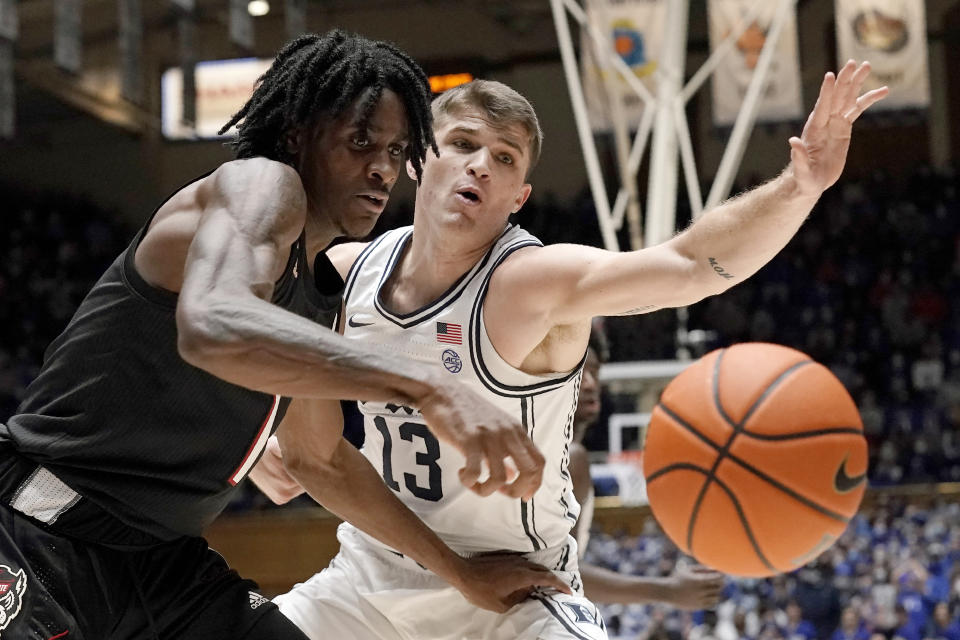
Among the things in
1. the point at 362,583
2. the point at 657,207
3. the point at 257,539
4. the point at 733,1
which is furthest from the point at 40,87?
the point at 362,583

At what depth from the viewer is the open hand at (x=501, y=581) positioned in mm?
3035

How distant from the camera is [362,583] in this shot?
10.8 feet

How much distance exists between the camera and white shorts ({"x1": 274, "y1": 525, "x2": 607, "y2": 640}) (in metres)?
3.06

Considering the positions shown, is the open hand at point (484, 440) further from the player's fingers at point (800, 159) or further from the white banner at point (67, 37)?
the white banner at point (67, 37)

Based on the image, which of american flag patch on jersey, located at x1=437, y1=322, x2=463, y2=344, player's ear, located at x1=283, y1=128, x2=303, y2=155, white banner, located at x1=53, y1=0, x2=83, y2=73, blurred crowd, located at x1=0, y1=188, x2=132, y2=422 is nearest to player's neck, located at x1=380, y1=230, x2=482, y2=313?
american flag patch on jersey, located at x1=437, y1=322, x2=463, y2=344

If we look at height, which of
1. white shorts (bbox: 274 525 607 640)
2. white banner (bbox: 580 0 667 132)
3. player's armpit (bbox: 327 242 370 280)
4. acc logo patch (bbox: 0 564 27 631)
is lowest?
white shorts (bbox: 274 525 607 640)

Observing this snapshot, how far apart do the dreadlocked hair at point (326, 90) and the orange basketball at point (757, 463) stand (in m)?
1.69

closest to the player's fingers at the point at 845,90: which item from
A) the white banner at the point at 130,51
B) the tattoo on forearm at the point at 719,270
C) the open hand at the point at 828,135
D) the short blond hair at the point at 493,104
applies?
the open hand at the point at 828,135

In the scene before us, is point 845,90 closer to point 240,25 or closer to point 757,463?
point 757,463

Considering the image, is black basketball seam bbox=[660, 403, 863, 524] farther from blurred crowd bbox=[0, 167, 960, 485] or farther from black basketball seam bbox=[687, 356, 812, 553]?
blurred crowd bbox=[0, 167, 960, 485]

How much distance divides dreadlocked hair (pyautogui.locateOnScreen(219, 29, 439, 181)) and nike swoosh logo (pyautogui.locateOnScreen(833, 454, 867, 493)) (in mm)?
1826

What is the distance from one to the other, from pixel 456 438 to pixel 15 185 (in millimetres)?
19377

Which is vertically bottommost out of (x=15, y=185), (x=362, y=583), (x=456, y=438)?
(x=362, y=583)

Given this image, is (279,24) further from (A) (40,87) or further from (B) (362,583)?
(B) (362,583)
